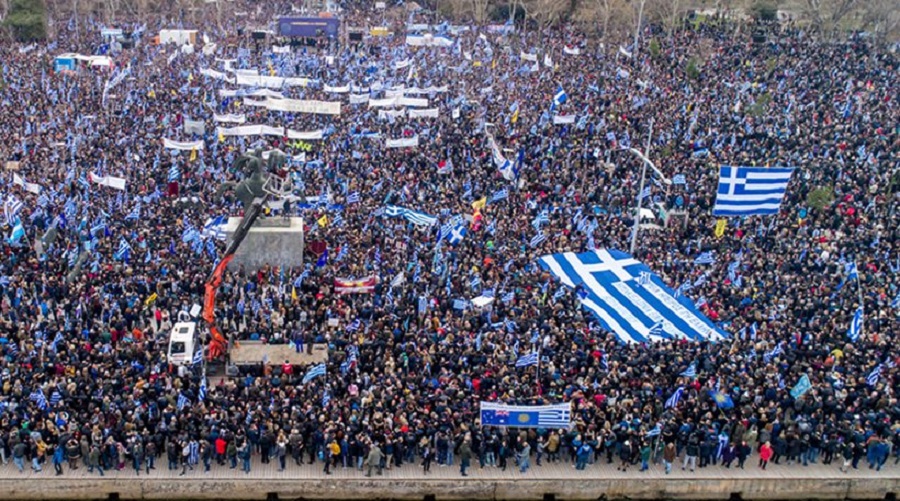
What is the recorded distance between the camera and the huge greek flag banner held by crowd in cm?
2027

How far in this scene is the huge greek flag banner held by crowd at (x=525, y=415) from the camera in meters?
20.3

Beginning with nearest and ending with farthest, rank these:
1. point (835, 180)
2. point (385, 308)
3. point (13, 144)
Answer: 1. point (385, 308)
2. point (835, 180)
3. point (13, 144)

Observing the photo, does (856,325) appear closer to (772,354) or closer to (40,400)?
(772,354)

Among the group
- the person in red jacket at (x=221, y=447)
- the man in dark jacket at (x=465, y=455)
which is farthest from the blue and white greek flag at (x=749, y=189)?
the person in red jacket at (x=221, y=447)

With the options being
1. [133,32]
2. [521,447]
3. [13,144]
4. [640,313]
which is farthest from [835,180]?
[133,32]

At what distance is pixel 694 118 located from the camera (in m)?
41.1

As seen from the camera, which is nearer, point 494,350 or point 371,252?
point 494,350

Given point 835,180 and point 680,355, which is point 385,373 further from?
point 835,180

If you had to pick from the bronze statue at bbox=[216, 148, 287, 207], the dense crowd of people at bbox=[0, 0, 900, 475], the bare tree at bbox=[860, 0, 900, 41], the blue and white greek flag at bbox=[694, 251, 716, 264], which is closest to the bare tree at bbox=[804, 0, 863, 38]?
the bare tree at bbox=[860, 0, 900, 41]

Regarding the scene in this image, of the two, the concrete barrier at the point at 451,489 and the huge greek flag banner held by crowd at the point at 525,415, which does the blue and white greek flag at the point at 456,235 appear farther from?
the concrete barrier at the point at 451,489

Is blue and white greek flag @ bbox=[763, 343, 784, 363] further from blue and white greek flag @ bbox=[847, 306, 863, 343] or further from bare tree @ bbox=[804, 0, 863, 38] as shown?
bare tree @ bbox=[804, 0, 863, 38]

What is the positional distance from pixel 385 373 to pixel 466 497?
3760 mm

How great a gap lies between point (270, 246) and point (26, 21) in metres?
46.3

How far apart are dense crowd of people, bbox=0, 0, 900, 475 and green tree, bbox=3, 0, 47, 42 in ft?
52.0
